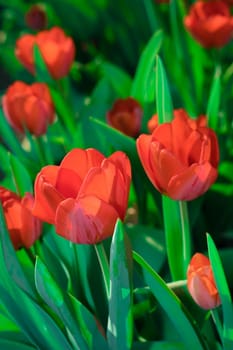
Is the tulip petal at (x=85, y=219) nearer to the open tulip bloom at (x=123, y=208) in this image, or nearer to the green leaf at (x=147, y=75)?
the open tulip bloom at (x=123, y=208)

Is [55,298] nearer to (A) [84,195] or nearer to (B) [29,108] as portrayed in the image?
(A) [84,195]

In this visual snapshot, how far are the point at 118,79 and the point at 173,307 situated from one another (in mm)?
742

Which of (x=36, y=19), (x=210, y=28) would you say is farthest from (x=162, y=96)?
(x=36, y=19)

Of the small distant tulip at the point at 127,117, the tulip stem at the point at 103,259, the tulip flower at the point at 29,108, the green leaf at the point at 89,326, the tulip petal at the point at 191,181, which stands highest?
the tulip flower at the point at 29,108

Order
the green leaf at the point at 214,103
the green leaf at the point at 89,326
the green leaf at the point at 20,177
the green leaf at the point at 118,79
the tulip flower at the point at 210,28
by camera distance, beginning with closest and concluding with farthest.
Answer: the green leaf at the point at 89,326
the green leaf at the point at 20,177
the green leaf at the point at 214,103
the tulip flower at the point at 210,28
the green leaf at the point at 118,79

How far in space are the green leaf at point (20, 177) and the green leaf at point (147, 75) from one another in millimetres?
269

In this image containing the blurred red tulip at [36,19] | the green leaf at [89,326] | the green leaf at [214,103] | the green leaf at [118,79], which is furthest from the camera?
the blurred red tulip at [36,19]

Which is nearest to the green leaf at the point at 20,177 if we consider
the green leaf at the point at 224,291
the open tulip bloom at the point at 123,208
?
the open tulip bloom at the point at 123,208

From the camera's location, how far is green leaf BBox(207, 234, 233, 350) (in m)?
0.73

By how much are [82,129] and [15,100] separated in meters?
0.14

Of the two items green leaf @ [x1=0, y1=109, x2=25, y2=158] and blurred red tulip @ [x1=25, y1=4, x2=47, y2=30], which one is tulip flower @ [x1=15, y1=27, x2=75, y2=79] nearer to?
green leaf @ [x1=0, y1=109, x2=25, y2=158]

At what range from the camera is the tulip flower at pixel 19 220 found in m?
0.82

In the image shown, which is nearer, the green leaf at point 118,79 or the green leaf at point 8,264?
the green leaf at point 8,264

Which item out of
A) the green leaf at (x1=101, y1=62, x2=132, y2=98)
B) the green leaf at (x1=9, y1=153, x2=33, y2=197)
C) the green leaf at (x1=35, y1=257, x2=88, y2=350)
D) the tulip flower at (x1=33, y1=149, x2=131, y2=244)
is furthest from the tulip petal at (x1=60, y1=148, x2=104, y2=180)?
the green leaf at (x1=101, y1=62, x2=132, y2=98)
